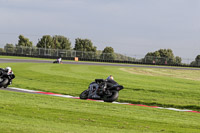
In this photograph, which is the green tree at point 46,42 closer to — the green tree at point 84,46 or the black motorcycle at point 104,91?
the green tree at point 84,46

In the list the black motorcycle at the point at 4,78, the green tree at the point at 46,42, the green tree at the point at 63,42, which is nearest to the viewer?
the black motorcycle at the point at 4,78

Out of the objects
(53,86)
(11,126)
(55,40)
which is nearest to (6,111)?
(11,126)

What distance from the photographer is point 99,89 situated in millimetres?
13594

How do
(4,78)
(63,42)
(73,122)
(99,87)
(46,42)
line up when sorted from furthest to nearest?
(63,42) < (46,42) < (4,78) < (99,87) < (73,122)

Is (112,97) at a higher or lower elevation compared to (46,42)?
lower

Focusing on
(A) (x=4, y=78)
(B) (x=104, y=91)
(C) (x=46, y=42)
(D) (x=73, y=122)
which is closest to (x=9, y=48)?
(A) (x=4, y=78)

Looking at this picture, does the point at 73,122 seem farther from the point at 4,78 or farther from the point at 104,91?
the point at 4,78

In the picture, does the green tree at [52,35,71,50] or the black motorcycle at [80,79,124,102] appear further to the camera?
the green tree at [52,35,71,50]

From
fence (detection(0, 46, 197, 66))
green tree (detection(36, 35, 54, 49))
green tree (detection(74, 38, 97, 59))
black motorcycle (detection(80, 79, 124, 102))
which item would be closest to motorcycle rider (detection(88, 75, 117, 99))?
black motorcycle (detection(80, 79, 124, 102))

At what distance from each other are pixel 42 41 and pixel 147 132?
12703 cm

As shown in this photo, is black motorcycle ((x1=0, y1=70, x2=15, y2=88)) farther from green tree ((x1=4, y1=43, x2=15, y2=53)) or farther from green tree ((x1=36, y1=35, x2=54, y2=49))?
green tree ((x1=36, y1=35, x2=54, y2=49))

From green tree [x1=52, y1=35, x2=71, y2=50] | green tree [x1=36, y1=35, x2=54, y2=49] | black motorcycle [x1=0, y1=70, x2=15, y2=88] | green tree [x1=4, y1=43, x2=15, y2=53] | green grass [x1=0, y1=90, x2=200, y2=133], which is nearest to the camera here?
green grass [x1=0, y1=90, x2=200, y2=133]

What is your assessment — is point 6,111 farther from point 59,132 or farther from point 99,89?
point 99,89

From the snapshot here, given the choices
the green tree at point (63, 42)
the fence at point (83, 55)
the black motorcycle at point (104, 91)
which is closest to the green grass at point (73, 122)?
the black motorcycle at point (104, 91)
